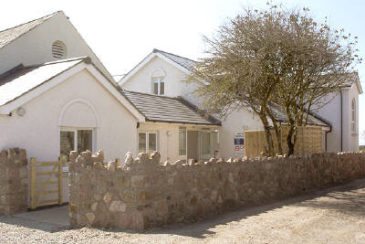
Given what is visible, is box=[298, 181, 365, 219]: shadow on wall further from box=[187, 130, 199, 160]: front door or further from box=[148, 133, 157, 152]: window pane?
box=[187, 130, 199, 160]: front door

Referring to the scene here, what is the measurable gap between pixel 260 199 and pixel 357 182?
25.8 feet

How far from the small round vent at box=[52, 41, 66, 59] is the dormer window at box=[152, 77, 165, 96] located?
319 inches

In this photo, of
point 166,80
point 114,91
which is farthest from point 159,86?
point 114,91

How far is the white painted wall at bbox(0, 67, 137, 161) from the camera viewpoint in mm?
12422

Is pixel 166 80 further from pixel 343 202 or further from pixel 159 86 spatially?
pixel 343 202

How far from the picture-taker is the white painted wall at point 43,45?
15.9m

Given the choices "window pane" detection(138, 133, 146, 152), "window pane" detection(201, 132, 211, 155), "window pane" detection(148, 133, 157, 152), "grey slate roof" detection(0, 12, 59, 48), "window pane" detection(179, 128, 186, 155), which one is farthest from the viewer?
"window pane" detection(201, 132, 211, 155)

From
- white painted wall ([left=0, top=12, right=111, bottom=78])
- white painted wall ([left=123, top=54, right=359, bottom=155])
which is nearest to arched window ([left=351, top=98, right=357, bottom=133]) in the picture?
white painted wall ([left=123, top=54, right=359, bottom=155])

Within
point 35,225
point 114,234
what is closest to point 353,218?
point 114,234

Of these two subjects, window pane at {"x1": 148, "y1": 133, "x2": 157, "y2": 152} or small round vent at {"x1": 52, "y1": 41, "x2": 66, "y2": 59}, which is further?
window pane at {"x1": 148, "y1": 133, "x2": 157, "y2": 152}

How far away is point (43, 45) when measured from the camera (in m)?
17.2

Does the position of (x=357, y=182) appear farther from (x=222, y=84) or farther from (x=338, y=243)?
(x=338, y=243)

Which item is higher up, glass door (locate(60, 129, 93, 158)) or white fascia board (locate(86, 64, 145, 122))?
white fascia board (locate(86, 64, 145, 122))

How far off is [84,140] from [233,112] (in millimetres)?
9350
